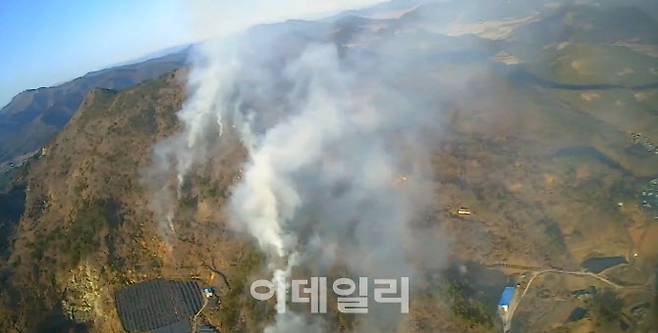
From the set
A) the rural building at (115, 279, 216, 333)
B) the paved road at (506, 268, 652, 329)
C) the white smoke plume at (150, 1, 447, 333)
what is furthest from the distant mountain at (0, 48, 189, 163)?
the paved road at (506, 268, 652, 329)

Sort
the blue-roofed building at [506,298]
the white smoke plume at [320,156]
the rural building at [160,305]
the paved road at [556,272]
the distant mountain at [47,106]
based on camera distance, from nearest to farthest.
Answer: the paved road at [556,272] → the blue-roofed building at [506,298] → the white smoke plume at [320,156] → the rural building at [160,305] → the distant mountain at [47,106]

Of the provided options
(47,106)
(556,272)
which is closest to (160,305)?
(556,272)

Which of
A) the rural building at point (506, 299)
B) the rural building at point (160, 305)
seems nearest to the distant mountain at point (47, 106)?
the rural building at point (160, 305)

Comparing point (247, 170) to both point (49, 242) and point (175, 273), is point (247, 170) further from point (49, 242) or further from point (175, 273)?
point (49, 242)

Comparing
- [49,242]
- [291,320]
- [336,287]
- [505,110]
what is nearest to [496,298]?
[336,287]

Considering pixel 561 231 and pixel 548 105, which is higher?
pixel 548 105

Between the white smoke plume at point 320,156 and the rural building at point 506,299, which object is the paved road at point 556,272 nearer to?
the rural building at point 506,299
